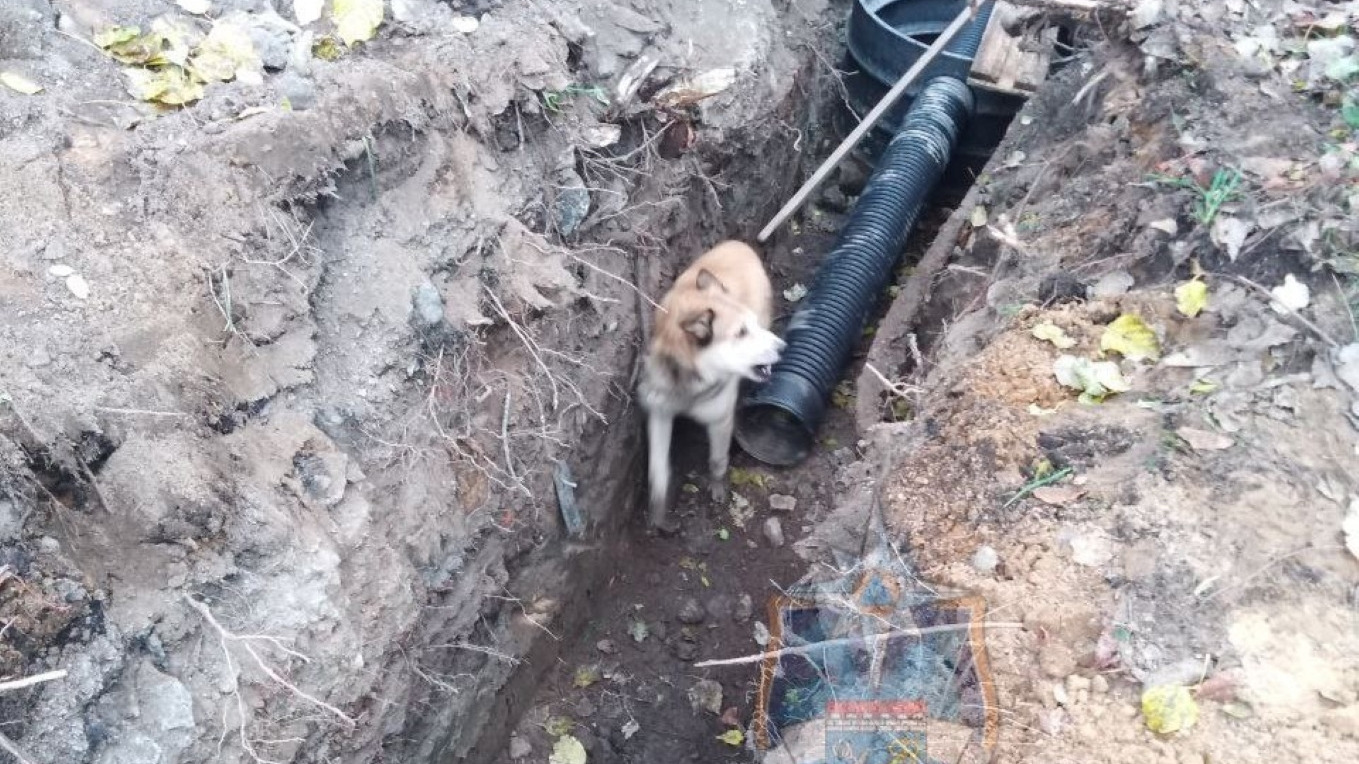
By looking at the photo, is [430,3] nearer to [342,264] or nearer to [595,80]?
[595,80]

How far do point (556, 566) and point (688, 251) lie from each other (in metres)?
2.19

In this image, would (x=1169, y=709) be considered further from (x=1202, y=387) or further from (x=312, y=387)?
(x=312, y=387)

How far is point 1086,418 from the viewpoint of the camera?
11.5ft

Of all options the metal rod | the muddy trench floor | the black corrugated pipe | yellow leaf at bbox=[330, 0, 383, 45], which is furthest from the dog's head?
yellow leaf at bbox=[330, 0, 383, 45]

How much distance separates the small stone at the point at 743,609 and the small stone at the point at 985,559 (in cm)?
190

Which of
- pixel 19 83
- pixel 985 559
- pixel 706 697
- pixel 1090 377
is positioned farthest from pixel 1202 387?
pixel 19 83

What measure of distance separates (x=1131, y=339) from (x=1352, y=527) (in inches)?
42.4

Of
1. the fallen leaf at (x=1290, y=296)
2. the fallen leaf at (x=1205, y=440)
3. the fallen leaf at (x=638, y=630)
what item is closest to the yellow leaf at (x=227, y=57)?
the fallen leaf at (x=638, y=630)

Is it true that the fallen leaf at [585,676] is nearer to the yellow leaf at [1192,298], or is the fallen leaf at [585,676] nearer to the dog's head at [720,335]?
the dog's head at [720,335]

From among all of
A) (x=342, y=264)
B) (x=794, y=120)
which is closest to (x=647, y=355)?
(x=342, y=264)

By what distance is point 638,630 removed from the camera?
190 inches

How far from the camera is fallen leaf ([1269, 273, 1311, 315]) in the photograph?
11.3ft

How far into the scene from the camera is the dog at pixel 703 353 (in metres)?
4.61

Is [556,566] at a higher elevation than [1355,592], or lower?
lower
